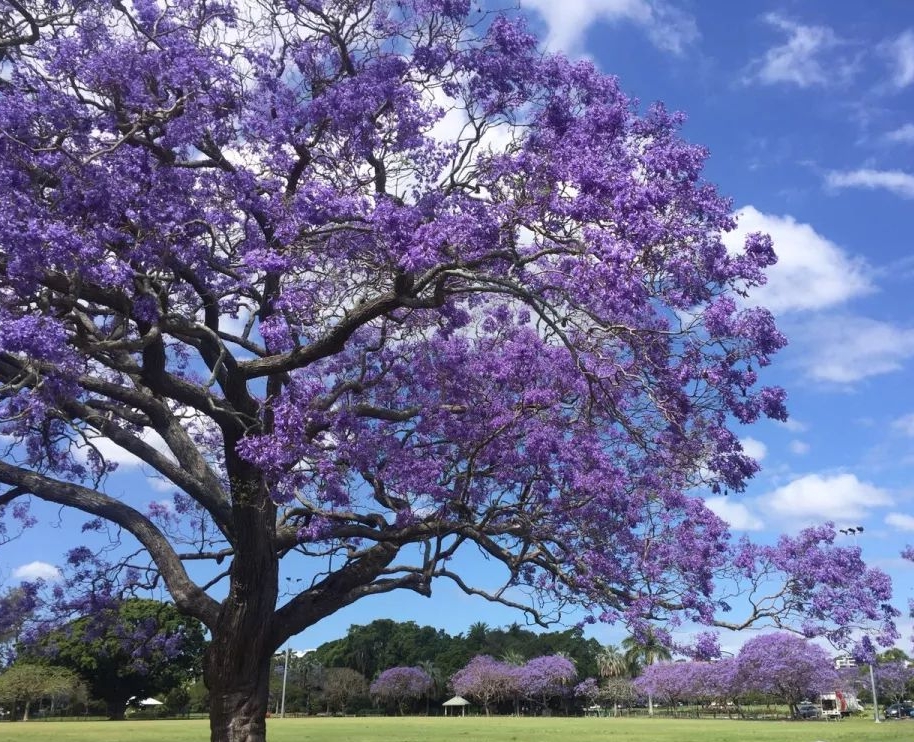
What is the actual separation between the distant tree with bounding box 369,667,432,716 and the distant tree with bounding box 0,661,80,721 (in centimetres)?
2862

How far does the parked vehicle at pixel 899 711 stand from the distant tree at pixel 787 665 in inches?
430

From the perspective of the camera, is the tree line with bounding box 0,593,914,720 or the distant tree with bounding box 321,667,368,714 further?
the distant tree with bounding box 321,667,368,714

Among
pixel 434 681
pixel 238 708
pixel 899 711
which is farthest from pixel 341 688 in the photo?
pixel 238 708

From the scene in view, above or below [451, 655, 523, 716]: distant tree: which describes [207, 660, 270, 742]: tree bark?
above

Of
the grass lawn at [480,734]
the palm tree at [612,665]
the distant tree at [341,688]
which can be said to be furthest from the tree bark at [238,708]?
the palm tree at [612,665]

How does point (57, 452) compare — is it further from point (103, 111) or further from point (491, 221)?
point (491, 221)

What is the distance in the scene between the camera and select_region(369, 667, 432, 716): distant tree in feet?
238

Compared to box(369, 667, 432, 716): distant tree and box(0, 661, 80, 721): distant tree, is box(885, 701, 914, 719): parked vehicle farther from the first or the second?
box(0, 661, 80, 721): distant tree

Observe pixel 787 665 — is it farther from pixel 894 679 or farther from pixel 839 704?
pixel 839 704

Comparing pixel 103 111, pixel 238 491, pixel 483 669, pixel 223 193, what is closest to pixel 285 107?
pixel 223 193

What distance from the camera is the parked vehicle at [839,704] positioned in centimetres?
6527

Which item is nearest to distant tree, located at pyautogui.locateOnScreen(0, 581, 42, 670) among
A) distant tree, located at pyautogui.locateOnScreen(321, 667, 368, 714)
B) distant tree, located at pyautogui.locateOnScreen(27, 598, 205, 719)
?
distant tree, located at pyautogui.locateOnScreen(27, 598, 205, 719)

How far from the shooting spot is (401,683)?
73062 mm

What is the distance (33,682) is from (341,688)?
32.8 meters
